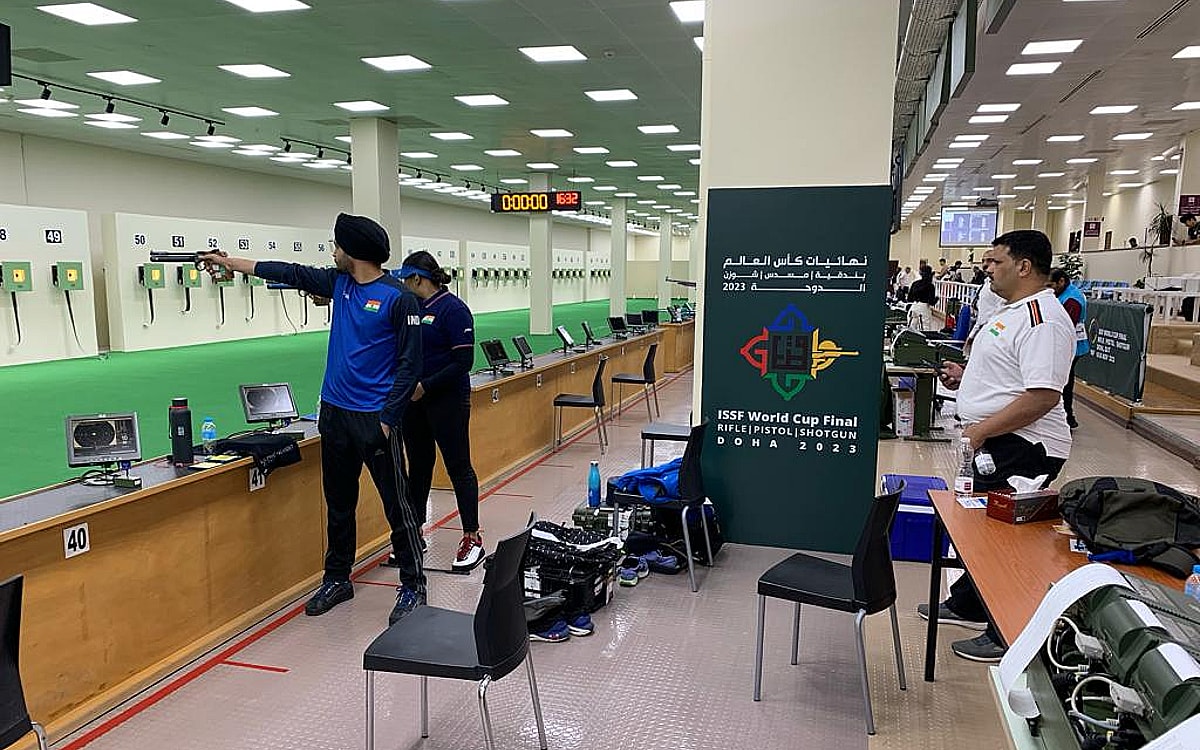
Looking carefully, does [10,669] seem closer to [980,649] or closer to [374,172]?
[980,649]

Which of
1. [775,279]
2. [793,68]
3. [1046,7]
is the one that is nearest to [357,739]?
[775,279]

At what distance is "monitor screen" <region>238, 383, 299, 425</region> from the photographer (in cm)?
365

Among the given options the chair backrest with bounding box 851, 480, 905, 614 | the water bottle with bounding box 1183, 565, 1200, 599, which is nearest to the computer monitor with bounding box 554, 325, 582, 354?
the chair backrest with bounding box 851, 480, 905, 614

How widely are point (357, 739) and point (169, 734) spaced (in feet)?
2.05

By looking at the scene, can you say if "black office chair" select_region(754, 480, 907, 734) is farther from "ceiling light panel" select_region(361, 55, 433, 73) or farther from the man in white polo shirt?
"ceiling light panel" select_region(361, 55, 433, 73)

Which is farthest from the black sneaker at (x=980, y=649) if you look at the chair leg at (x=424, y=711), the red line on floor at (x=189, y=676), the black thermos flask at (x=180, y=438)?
the black thermos flask at (x=180, y=438)

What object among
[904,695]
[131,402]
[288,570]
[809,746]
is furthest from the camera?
[131,402]

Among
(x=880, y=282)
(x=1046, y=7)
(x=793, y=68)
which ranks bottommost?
(x=880, y=282)

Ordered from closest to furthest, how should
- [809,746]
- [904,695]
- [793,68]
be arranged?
1. [809,746]
2. [904,695]
3. [793,68]

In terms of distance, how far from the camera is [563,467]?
6.26 meters

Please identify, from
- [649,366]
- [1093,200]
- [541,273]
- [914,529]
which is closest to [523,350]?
[649,366]

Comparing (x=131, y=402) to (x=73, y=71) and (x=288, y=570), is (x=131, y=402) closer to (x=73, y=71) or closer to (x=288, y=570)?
(x=73, y=71)

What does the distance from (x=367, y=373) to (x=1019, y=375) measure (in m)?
2.59

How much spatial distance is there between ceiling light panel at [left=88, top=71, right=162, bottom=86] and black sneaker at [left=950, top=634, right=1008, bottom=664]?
9608 mm
